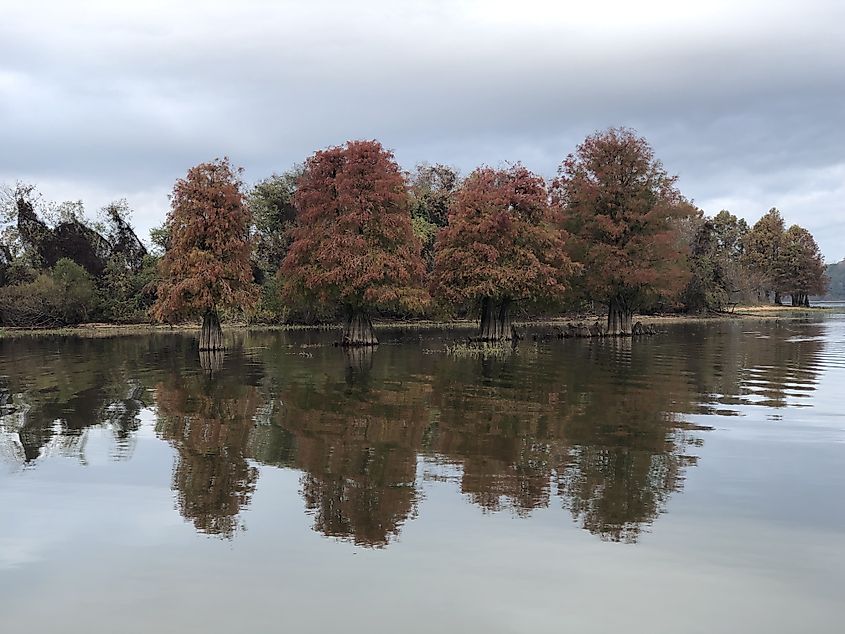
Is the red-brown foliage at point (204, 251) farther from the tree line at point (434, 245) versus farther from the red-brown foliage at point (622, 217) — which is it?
the red-brown foliage at point (622, 217)

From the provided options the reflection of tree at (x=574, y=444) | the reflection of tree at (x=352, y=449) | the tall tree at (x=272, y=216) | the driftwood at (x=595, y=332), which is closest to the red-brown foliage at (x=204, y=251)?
the reflection of tree at (x=352, y=449)

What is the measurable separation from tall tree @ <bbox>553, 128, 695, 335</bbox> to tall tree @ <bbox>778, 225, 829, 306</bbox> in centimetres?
8075

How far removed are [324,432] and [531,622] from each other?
913 centimetres

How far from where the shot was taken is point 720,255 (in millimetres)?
99875

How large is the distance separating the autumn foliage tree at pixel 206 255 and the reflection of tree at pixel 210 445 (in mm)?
14993

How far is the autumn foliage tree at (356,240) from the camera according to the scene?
143ft

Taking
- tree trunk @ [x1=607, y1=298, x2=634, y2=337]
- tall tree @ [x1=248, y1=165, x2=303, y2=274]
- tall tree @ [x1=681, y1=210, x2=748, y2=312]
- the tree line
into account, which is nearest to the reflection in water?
the tree line

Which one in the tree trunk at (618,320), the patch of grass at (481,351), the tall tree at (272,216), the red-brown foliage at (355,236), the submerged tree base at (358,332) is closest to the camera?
the patch of grass at (481,351)

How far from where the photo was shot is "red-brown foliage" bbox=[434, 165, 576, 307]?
4428 cm

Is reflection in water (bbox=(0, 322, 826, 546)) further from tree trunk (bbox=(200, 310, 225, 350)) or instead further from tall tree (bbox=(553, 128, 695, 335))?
tall tree (bbox=(553, 128, 695, 335))

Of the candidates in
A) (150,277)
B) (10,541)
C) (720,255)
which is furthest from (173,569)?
(720,255)

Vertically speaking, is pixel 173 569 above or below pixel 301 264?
below

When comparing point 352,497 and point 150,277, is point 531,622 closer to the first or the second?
point 352,497

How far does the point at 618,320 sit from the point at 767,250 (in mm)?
83350
